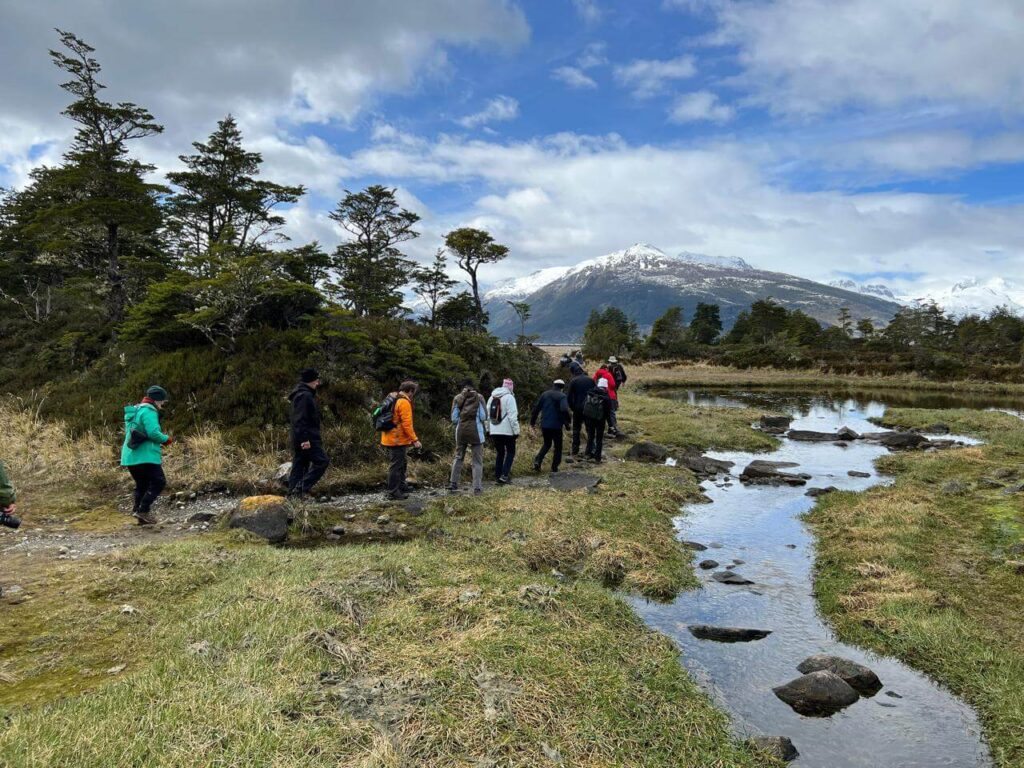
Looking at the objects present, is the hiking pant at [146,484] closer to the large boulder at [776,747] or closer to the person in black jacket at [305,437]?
the person in black jacket at [305,437]

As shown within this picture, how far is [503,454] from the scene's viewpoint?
15055mm

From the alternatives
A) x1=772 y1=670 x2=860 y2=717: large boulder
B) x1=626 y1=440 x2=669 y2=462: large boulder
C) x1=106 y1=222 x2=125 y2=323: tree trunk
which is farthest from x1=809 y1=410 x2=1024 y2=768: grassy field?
x1=106 y1=222 x2=125 y2=323: tree trunk

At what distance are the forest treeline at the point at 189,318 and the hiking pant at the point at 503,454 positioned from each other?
200cm

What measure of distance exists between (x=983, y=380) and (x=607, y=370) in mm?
51345

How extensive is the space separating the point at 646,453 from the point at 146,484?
1436 centimetres

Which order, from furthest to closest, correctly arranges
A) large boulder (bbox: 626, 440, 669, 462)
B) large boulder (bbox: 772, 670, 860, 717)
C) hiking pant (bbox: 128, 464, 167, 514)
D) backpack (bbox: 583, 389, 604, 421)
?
large boulder (bbox: 626, 440, 669, 462) < backpack (bbox: 583, 389, 604, 421) < hiking pant (bbox: 128, 464, 167, 514) < large boulder (bbox: 772, 670, 860, 717)

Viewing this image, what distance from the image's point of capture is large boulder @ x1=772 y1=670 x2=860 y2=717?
5762 mm

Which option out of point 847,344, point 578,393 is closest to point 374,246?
point 578,393

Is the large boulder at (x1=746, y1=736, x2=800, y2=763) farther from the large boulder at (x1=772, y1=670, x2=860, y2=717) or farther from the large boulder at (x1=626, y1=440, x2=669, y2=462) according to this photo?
the large boulder at (x1=626, y1=440, x2=669, y2=462)

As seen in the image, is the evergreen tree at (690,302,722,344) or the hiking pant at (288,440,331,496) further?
the evergreen tree at (690,302,722,344)

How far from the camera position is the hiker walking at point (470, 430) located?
44.4 feet

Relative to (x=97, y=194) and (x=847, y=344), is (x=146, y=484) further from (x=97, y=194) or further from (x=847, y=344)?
(x=847, y=344)

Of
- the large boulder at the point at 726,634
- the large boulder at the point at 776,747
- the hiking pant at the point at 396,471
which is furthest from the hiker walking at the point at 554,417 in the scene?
the large boulder at the point at 776,747

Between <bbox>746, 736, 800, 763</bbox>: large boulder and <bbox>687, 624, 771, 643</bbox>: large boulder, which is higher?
<bbox>746, 736, 800, 763</bbox>: large boulder
